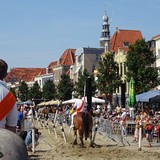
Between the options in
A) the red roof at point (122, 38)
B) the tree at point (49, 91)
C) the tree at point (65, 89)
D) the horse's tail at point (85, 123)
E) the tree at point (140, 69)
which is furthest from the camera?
the tree at point (49, 91)

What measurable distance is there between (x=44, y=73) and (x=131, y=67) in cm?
9137

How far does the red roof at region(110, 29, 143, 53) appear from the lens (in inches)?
3295

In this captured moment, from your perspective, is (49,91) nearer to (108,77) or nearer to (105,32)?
(105,32)

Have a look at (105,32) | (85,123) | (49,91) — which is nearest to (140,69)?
(85,123)

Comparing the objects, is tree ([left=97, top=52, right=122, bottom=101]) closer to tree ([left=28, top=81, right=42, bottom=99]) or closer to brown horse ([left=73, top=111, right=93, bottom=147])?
brown horse ([left=73, top=111, right=93, bottom=147])

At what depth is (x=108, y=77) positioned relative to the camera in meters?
54.7

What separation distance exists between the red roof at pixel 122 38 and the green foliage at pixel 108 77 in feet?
90.6

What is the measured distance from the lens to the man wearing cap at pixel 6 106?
156 inches

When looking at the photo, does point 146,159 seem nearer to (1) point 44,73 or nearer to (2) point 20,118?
(2) point 20,118

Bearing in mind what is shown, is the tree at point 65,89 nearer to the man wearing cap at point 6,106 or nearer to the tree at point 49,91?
the tree at point 49,91

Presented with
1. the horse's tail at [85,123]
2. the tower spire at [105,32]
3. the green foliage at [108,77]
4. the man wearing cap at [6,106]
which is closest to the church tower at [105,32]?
the tower spire at [105,32]

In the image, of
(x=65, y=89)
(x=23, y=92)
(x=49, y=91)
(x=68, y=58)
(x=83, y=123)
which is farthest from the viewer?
(x=68, y=58)

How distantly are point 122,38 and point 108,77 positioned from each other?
31574 mm

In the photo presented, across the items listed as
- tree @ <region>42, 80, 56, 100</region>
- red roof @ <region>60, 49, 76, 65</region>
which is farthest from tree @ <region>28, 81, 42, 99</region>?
red roof @ <region>60, 49, 76, 65</region>
